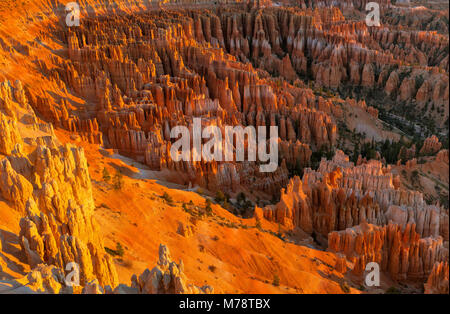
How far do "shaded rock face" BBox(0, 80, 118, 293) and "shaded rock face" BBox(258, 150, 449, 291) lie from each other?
1105 centimetres

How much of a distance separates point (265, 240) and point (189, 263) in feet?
14.8

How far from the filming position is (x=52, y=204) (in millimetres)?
12211

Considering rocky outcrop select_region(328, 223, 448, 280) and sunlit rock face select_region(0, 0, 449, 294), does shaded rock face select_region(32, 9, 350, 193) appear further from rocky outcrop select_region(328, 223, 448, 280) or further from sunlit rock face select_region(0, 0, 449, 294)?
rocky outcrop select_region(328, 223, 448, 280)

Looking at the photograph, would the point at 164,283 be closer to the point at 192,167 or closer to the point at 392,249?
the point at 392,249

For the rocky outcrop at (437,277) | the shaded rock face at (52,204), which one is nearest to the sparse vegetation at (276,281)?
the shaded rock face at (52,204)

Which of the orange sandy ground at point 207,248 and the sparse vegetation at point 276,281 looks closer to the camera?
the orange sandy ground at point 207,248

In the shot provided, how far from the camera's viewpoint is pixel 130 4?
5784 cm

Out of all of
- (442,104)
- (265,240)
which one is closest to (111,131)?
(265,240)

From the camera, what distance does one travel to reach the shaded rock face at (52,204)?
1041 cm

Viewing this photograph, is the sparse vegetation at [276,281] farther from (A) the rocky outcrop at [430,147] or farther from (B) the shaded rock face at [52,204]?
(A) the rocky outcrop at [430,147]

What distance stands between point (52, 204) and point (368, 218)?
15.6 metres

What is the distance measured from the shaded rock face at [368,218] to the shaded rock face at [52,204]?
11.0 meters

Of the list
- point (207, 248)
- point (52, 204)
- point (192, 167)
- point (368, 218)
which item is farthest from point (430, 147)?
point (52, 204)
